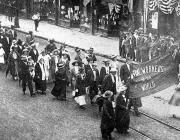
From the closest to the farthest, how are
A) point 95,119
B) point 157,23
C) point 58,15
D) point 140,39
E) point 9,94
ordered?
1. point 95,119
2. point 9,94
3. point 140,39
4. point 157,23
5. point 58,15

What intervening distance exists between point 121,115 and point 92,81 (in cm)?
298

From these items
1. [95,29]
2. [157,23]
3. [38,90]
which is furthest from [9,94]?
[95,29]

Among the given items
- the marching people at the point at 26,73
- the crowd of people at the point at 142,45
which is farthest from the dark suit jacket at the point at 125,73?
the crowd of people at the point at 142,45

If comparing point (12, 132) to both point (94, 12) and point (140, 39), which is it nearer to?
point (140, 39)

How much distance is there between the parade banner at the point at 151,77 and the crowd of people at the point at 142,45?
6.80m

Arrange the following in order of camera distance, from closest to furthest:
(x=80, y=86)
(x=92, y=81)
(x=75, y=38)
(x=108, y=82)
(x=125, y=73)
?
(x=108, y=82) < (x=80, y=86) < (x=92, y=81) < (x=125, y=73) < (x=75, y=38)

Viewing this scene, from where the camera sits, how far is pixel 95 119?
50.1ft

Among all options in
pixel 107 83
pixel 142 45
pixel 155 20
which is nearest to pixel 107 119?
pixel 107 83

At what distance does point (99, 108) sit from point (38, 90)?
146 inches

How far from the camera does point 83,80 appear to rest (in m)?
16.5

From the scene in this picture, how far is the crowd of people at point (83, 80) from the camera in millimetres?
13852

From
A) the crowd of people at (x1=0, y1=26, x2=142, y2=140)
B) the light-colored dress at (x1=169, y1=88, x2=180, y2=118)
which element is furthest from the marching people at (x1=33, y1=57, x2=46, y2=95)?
the light-colored dress at (x1=169, y1=88, x2=180, y2=118)

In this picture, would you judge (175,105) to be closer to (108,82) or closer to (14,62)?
(108,82)

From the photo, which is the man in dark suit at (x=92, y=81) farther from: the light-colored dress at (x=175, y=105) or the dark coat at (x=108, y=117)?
the dark coat at (x=108, y=117)
